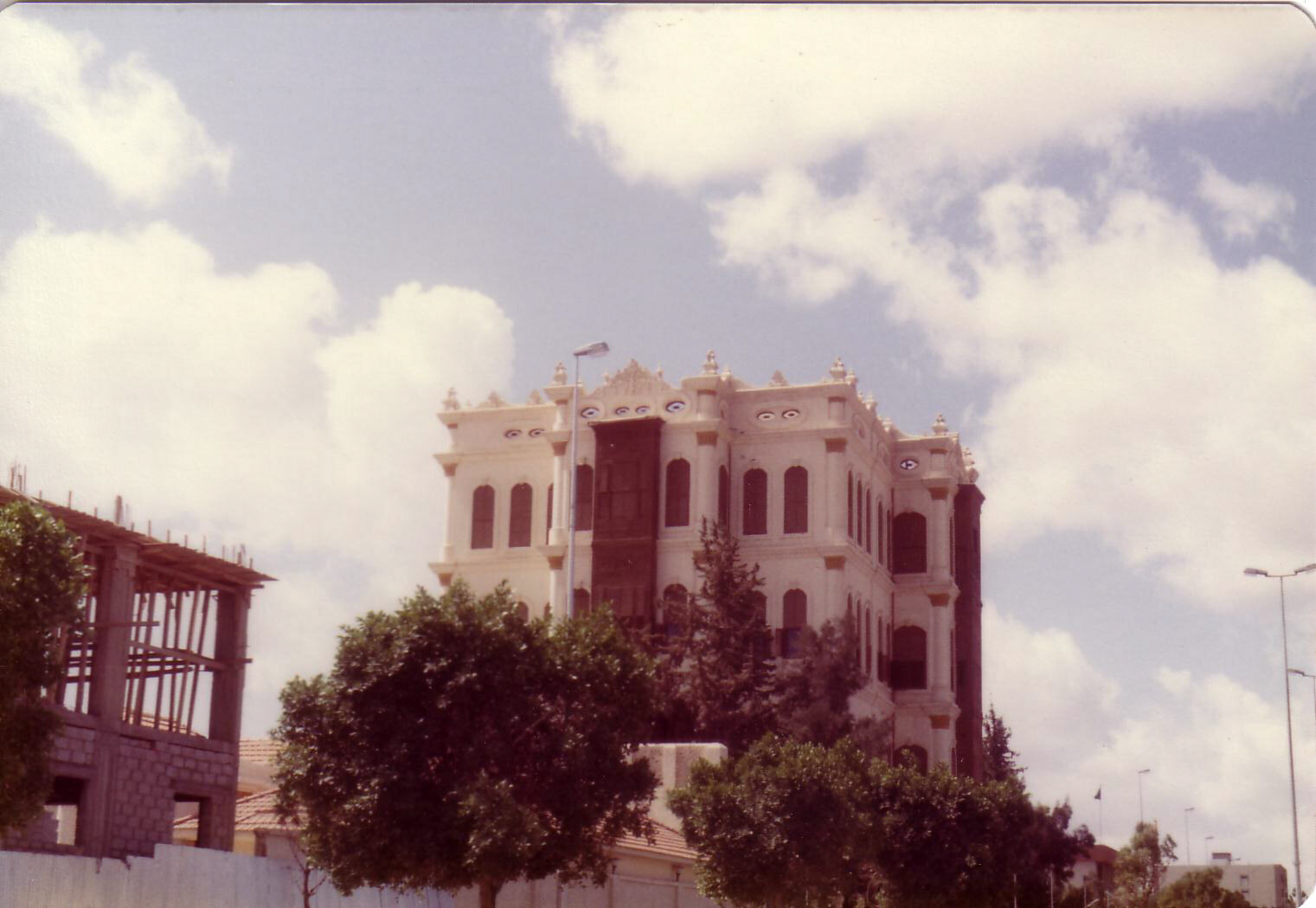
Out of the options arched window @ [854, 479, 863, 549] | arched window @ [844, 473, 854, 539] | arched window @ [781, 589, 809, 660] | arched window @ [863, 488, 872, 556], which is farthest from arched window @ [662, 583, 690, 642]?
arched window @ [863, 488, 872, 556]

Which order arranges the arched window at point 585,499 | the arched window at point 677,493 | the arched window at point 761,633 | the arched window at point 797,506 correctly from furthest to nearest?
the arched window at point 585,499
the arched window at point 797,506
the arched window at point 677,493
the arched window at point 761,633

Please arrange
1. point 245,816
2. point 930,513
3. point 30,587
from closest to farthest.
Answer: point 30,587
point 245,816
point 930,513

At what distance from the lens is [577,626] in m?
29.6

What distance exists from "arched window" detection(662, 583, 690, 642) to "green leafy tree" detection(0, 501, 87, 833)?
35.1 meters

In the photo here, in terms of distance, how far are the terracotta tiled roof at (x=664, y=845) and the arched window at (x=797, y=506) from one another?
22.6 m

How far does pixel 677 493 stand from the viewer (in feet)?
202

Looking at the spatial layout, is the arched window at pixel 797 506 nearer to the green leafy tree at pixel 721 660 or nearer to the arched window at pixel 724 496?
the arched window at pixel 724 496

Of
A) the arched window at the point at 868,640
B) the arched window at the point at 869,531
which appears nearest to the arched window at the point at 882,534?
the arched window at the point at 869,531

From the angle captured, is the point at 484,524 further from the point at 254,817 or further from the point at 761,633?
the point at 254,817

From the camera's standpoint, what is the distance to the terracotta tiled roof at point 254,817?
33219mm

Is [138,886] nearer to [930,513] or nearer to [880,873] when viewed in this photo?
[880,873]

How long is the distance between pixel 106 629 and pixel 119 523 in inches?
76.3

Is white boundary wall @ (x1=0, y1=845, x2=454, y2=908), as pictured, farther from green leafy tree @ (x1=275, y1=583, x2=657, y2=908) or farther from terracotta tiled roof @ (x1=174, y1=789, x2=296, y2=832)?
green leafy tree @ (x1=275, y1=583, x2=657, y2=908)

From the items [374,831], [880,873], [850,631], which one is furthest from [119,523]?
[850,631]
